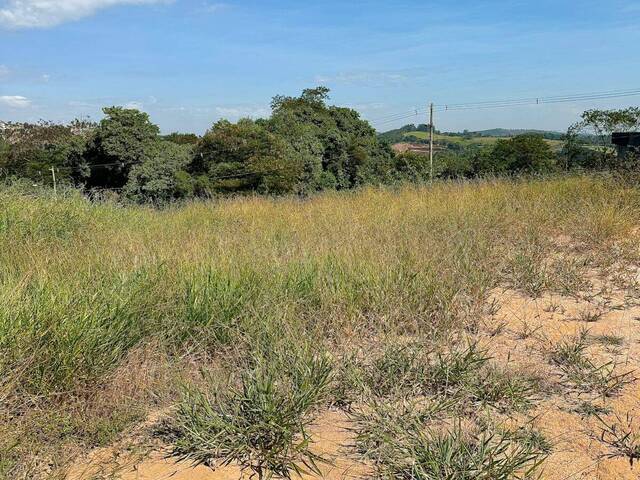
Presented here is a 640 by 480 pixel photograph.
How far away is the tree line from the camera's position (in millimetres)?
26141

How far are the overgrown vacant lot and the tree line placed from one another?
60.1ft

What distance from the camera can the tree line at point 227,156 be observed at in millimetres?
26141

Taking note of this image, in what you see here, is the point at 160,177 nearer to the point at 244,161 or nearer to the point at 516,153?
the point at 244,161

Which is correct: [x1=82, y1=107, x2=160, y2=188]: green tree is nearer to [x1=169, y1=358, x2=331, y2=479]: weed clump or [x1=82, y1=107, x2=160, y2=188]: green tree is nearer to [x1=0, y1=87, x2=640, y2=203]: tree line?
[x1=0, y1=87, x2=640, y2=203]: tree line

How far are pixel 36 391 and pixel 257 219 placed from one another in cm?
591

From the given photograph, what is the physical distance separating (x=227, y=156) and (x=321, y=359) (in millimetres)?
25962

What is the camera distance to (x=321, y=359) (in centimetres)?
265

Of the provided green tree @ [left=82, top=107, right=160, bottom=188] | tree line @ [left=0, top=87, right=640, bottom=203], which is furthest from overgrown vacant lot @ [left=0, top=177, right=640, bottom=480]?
green tree @ [left=82, top=107, right=160, bottom=188]

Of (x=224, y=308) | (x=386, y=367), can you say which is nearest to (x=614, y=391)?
(x=386, y=367)

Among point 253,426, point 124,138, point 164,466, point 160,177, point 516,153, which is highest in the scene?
point 124,138

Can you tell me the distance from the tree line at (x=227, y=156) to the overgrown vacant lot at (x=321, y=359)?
60.1ft

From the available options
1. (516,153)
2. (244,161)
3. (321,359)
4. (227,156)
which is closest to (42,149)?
(227,156)

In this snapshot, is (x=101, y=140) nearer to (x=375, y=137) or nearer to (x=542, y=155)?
(x=375, y=137)

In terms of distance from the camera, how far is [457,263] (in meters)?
4.23
